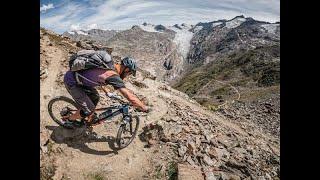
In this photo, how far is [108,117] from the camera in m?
11.9

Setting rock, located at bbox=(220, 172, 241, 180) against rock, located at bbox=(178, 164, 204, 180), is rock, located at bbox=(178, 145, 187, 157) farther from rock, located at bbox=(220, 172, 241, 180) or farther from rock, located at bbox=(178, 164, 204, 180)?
rock, located at bbox=(220, 172, 241, 180)

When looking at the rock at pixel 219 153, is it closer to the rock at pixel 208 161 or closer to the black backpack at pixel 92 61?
the rock at pixel 208 161

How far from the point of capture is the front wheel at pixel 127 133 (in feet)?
38.6

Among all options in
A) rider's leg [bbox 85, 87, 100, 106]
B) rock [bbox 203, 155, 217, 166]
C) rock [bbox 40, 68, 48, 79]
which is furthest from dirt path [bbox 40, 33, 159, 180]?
rock [bbox 40, 68, 48, 79]

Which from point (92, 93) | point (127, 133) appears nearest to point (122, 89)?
point (92, 93)

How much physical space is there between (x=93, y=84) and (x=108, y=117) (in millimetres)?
1174

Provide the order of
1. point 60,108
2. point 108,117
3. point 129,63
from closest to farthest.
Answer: point 129,63, point 108,117, point 60,108

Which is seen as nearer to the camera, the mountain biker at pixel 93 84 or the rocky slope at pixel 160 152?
the mountain biker at pixel 93 84

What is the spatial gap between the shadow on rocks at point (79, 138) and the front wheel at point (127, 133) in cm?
28

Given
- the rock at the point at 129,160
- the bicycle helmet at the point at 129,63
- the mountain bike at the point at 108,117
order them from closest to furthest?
the bicycle helmet at the point at 129,63
the rock at the point at 129,160
the mountain bike at the point at 108,117

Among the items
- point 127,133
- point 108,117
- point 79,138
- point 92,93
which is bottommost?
point 79,138

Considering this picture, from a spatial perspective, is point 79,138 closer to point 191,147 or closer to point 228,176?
point 191,147

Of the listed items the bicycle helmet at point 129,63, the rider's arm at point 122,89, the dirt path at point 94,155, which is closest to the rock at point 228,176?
the dirt path at point 94,155

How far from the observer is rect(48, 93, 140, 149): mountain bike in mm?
11758
